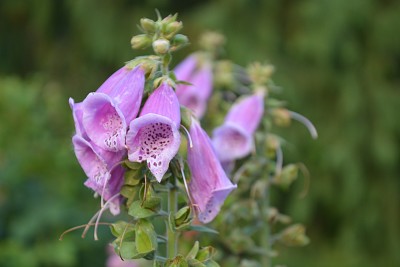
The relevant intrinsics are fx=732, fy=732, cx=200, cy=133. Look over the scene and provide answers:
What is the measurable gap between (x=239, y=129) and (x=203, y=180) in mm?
308

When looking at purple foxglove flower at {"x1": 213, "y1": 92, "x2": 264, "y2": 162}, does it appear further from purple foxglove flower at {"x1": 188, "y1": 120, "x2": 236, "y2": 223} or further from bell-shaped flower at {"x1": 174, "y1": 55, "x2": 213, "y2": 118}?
purple foxglove flower at {"x1": 188, "y1": 120, "x2": 236, "y2": 223}

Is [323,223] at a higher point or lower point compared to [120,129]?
lower

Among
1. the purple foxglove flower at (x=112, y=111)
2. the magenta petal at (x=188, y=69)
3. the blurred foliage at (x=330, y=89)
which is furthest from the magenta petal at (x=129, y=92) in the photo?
the blurred foliage at (x=330, y=89)

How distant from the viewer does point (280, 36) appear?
3.21 meters

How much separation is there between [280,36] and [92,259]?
5.12ft

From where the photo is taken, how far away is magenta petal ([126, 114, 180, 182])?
665 millimetres

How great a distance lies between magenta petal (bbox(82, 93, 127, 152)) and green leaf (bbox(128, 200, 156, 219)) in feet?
0.18

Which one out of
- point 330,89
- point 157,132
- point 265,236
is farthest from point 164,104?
point 330,89

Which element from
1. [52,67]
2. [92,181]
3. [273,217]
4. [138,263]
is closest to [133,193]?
[92,181]

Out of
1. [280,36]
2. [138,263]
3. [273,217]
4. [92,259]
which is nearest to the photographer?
[273,217]

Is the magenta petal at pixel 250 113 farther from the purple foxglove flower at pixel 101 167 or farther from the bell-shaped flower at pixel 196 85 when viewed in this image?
the purple foxglove flower at pixel 101 167

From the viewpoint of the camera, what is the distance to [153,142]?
2.23ft

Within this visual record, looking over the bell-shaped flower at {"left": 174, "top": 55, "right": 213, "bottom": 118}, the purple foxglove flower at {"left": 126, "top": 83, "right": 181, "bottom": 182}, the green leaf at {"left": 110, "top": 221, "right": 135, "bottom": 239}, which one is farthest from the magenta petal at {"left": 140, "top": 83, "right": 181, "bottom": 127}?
the bell-shaped flower at {"left": 174, "top": 55, "right": 213, "bottom": 118}

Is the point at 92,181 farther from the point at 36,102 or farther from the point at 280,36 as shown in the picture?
the point at 280,36
